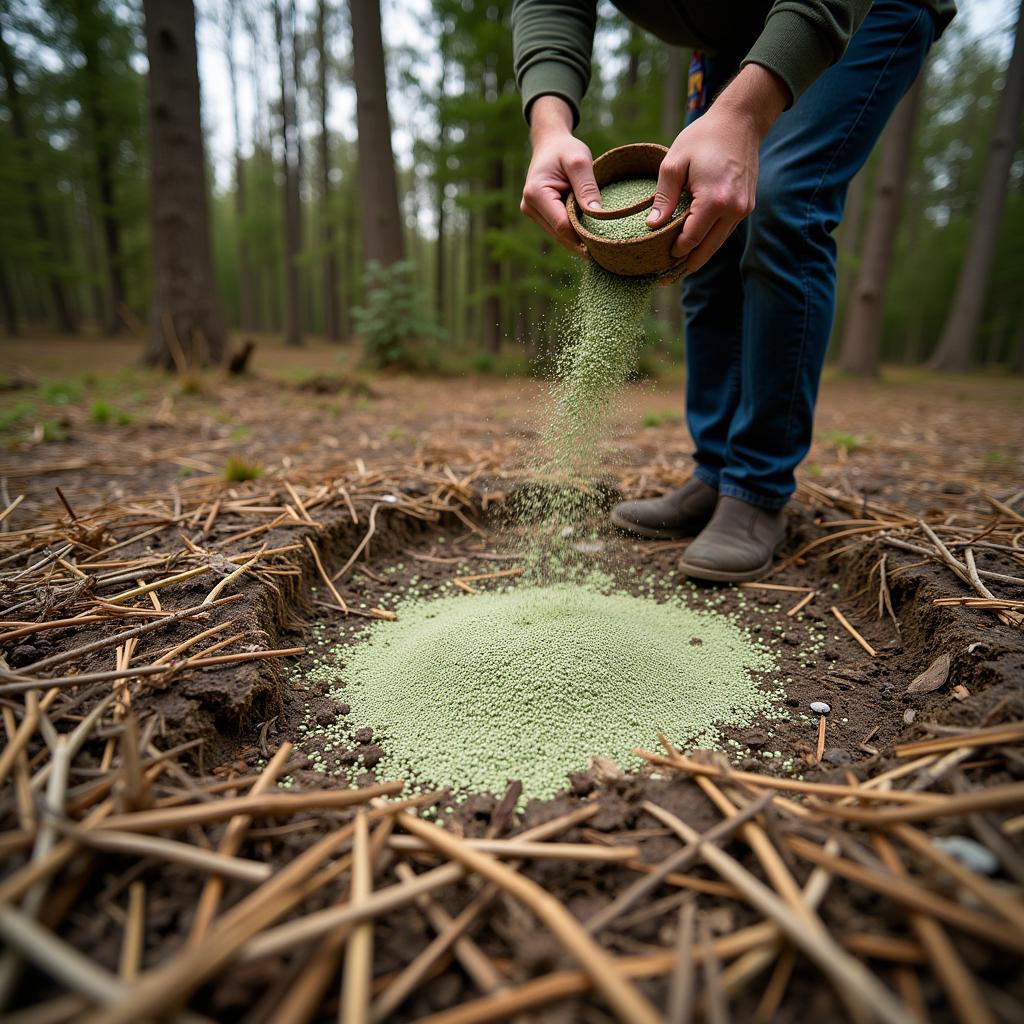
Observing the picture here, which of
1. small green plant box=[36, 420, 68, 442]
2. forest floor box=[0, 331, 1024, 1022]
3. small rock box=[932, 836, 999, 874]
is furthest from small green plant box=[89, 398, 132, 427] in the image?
small rock box=[932, 836, 999, 874]

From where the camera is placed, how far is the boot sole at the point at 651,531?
2.16 meters

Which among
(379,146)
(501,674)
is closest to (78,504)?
(501,674)

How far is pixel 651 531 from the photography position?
85.1 inches

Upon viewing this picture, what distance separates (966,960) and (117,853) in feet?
3.19

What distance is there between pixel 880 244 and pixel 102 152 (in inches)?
598

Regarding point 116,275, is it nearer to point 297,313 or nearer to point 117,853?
point 297,313

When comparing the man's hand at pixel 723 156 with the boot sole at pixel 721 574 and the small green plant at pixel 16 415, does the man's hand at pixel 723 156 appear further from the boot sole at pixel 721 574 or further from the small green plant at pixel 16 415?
the small green plant at pixel 16 415

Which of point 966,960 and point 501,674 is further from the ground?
point 966,960

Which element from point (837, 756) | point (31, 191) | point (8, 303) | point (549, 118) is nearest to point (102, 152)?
point (31, 191)

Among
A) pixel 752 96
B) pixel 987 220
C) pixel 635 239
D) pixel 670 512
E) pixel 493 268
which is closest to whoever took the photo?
pixel 752 96

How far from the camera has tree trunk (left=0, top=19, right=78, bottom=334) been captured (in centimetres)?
1188

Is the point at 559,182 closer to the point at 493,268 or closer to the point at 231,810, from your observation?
the point at 231,810

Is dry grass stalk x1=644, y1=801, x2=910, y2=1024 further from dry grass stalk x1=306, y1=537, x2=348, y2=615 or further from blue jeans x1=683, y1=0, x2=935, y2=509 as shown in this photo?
blue jeans x1=683, y1=0, x2=935, y2=509

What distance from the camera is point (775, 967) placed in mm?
637
